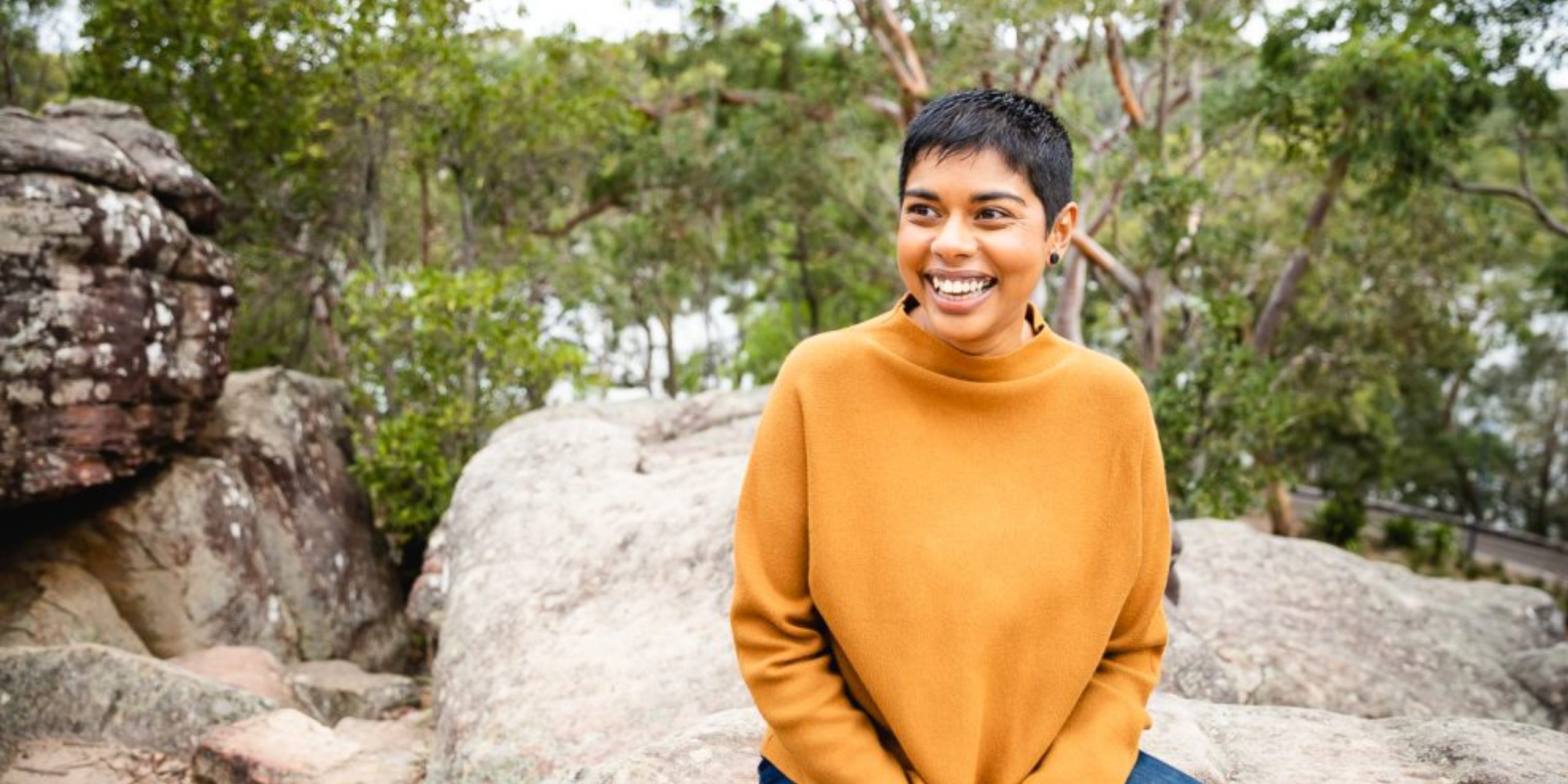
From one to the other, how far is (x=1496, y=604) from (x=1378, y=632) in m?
1.80

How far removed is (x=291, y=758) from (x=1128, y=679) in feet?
10.5

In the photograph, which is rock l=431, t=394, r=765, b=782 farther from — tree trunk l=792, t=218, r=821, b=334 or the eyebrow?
→ tree trunk l=792, t=218, r=821, b=334

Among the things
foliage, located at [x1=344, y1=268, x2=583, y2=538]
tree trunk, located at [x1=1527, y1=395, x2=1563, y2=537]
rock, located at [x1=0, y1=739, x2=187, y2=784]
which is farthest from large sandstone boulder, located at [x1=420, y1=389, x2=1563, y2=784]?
tree trunk, located at [x1=1527, y1=395, x2=1563, y2=537]

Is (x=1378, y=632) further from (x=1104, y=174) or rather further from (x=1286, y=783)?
(x=1104, y=174)

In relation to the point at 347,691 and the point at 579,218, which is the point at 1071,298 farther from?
the point at 347,691

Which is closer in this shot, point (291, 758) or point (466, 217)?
point (291, 758)

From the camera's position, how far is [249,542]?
6.70 m

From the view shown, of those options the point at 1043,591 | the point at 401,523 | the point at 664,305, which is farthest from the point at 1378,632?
the point at 664,305

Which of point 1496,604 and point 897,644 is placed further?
point 1496,604

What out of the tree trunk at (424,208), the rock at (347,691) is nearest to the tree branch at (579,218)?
the tree trunk at (424,208)

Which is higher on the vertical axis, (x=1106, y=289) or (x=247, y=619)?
(x=1106, y=289)

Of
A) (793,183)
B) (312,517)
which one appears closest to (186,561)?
(312,517)

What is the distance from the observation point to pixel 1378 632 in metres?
5.73

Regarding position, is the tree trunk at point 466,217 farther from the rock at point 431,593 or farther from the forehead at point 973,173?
the forehead at point 973,173
